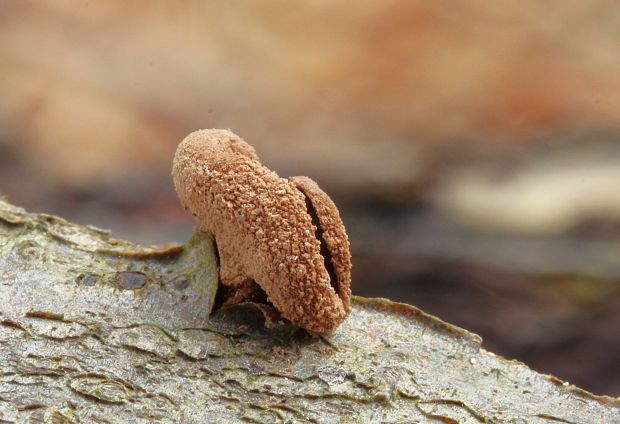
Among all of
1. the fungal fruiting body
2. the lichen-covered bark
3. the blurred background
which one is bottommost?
the lichen-covered bark

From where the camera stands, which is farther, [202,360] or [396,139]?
[396,139]

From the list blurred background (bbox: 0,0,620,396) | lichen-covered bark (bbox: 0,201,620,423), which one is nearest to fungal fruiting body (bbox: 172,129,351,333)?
lichen-covered bark (bbox: 0,201,620,423)

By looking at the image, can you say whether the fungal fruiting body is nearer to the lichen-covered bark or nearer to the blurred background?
the lichen-covered bark

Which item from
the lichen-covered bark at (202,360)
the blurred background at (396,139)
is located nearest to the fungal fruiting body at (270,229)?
the lichen-covered bark at (202,360)

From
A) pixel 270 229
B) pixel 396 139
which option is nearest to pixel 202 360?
pixel 270 229

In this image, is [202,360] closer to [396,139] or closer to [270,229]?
[270,229]
